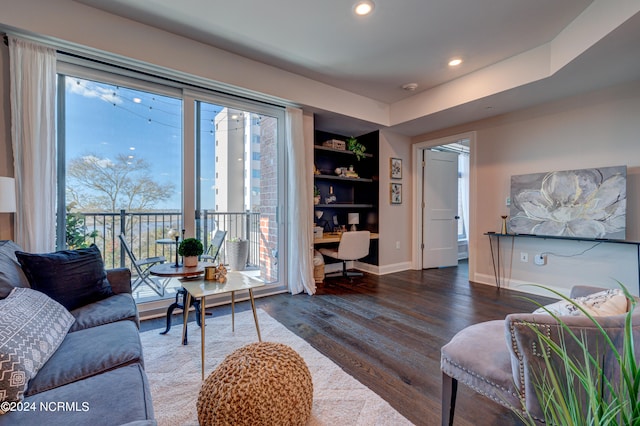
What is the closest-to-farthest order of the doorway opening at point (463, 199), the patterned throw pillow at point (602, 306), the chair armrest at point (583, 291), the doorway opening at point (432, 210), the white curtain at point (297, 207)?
the patterned throw pillow at point (602, 306) → the chair armrest at point (583, 291) → the white curtain at point (297, 207) → the doorway opening at point (432, 210) → the doorway opening at point (463, 199)

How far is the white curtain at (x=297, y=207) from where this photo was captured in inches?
143

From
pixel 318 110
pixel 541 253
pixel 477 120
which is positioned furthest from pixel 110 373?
pixel 477 120

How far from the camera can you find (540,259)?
11.7 feet

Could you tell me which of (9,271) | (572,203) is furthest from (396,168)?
(9,271)

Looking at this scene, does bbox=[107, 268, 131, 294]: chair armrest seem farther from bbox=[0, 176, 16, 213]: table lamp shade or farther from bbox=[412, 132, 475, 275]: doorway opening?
bbox=[412, 132, 475, 275]: doorway opening

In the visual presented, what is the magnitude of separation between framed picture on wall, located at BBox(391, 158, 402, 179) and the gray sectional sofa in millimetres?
4187

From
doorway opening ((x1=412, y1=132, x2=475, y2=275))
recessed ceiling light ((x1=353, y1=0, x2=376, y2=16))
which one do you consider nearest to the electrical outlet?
doorway opening ((x1=412, y1=132, x2=475, y2=275))

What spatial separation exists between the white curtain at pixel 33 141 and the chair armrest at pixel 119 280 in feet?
2.06

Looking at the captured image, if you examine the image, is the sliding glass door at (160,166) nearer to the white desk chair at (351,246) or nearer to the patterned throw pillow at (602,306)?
the white desk chair at (351,246)

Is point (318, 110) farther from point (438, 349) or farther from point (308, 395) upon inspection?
point (308, 395)

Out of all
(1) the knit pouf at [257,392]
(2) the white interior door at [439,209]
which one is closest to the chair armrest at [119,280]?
(1) the knit pouf at [257,392]

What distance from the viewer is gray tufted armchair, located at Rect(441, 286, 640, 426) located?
0.90m

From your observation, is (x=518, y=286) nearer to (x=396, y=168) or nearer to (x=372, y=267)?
(x=372, y=267)

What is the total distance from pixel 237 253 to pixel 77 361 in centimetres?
246
